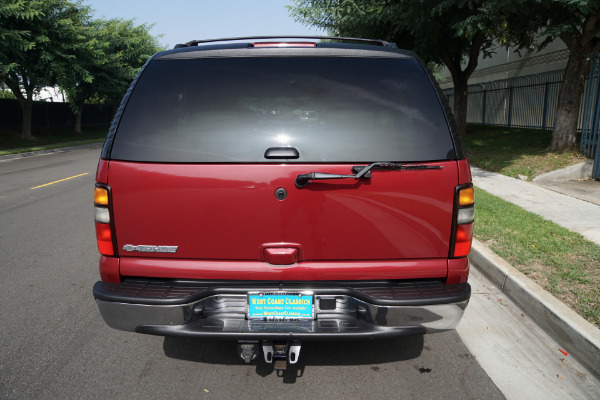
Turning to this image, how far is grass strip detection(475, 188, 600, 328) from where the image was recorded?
3676 millimetres

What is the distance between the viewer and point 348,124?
2.40 m

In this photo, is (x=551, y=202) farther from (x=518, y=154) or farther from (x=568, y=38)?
(x=568, y=38)

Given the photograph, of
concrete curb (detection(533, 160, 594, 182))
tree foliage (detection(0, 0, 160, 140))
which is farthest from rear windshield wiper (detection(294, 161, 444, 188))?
tree foliage (detection(0, 0, 160, 140))

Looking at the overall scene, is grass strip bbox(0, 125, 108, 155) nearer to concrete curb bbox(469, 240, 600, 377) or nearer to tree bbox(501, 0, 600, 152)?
tree bbox(501, 0, 600, 152)

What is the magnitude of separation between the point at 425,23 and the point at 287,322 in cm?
1283

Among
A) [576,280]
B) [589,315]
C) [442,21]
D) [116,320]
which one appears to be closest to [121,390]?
[116,320]

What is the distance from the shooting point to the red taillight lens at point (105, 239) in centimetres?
246

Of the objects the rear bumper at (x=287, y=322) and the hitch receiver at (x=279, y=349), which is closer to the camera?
the rear bumper at (x=287, y=322)

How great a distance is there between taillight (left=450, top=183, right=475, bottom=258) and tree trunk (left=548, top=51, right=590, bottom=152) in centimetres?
992

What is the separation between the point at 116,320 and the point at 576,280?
12.3 ft

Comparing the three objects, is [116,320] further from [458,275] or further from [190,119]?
[458,275]

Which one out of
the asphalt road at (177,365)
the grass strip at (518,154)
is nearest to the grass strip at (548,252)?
the asphalt road at (177,365)

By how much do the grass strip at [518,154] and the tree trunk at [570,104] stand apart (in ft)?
0.98

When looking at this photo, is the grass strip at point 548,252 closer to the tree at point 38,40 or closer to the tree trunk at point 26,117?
the tree at point 38,40
